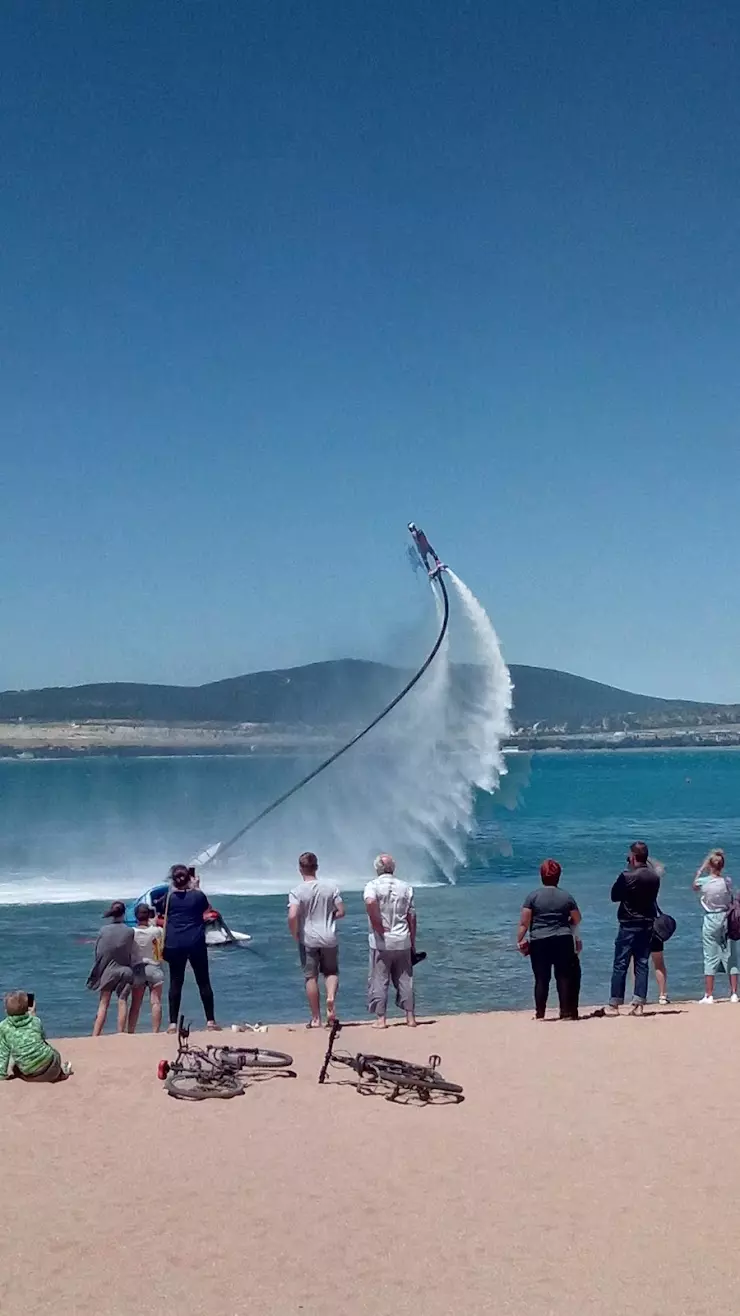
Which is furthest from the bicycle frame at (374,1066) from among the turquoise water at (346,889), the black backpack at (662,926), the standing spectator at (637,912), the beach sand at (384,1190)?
the turquoise water at (346,889)

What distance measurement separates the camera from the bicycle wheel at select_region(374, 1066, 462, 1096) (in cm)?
999

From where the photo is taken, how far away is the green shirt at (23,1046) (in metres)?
10.5

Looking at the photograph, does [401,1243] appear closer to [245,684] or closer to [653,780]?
[245,684]

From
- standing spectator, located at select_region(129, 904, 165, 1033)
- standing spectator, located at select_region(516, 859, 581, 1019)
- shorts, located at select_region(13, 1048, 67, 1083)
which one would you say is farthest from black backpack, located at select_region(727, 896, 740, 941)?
shorts, located at select_region(13, 1048, 67, 1083)

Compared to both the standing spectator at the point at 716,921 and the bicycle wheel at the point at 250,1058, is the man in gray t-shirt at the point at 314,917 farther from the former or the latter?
the standing spectator at the point at 716,921

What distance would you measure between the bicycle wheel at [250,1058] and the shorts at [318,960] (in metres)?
1.04

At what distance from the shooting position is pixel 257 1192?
26.4 feet

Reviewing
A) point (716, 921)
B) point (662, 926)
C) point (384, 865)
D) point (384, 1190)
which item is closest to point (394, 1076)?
point (384, 1190)

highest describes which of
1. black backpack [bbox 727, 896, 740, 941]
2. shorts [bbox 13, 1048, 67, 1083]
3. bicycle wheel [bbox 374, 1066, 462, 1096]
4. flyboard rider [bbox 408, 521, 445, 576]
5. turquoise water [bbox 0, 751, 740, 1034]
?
flyboard rider [bbox 408, 521, 445, 576]

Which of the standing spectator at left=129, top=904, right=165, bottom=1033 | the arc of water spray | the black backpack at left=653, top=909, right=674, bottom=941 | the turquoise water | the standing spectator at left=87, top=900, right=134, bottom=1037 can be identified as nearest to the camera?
the standing spectator at left=87, top=900, right=134, bottom=1037

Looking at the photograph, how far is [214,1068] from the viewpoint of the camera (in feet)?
35.0

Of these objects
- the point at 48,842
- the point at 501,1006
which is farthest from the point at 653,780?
the point at 501,1006

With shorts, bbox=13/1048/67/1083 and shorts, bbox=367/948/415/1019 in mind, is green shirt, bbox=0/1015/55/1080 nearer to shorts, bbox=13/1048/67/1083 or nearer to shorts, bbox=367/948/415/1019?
shorts, bbox=13/1048/67/1083

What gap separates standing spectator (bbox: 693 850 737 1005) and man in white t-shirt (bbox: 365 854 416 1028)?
3.55 m
